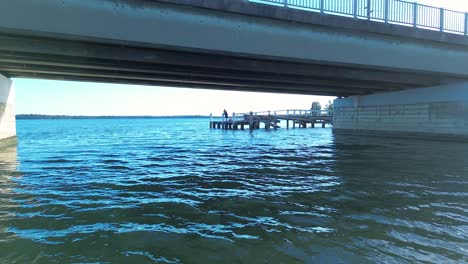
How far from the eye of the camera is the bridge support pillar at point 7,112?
2384 centimetres

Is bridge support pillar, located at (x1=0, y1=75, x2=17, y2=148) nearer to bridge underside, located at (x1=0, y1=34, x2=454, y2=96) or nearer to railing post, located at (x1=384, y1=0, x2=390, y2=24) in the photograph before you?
bridge underside, located at (x1=0, y1=34, x2=454, y2=96)

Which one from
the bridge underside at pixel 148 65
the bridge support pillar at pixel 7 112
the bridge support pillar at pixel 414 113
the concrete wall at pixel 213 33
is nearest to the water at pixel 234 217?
the concrete wall at pixel 213 33

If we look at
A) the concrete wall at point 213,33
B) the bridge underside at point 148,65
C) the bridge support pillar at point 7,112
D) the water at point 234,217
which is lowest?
the water at point 234,217

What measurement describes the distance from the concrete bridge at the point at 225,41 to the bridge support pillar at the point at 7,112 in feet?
0.31

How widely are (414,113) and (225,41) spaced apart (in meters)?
22.0

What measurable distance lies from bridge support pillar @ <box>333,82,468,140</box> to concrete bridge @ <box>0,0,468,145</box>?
17 centimetres

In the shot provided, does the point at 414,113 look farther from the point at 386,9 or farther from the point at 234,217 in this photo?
the point at 234,217

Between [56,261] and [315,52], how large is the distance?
17090mm

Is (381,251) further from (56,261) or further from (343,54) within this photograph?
(343,54)

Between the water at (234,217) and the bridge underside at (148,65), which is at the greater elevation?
the bridge underside at (148,65)

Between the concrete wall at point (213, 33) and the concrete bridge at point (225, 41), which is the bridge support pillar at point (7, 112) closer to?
the concrete bridge at point (225, 41)

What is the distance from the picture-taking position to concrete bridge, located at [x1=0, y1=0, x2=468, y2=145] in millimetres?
14539

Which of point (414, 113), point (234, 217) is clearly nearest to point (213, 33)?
point (234, 217)

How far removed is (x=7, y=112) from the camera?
25.0 m
